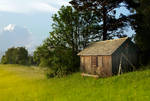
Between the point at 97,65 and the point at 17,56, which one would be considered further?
the point at 17,56

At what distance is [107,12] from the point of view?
2780 centimetres

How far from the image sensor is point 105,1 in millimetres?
25031

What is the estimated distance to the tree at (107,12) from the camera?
2608 centimetres

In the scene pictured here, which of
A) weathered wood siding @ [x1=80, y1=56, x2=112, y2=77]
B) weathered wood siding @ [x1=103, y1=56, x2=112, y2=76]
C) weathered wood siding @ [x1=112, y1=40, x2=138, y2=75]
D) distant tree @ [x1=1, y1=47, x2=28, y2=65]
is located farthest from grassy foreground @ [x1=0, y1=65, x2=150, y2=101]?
distant tree @ [x1=1, y1=47, x2=28, y2=65]

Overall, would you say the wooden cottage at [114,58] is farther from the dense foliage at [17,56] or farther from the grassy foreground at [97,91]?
the dense foliage at [17,56]

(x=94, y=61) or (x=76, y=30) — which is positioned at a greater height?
(x=76, y=30)

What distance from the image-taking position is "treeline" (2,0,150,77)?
26516 millimetres

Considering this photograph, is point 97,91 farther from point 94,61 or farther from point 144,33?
point 144,33

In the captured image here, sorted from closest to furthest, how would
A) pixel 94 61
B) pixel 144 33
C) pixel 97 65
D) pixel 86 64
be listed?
pixel 144 33 < pixel 97 65 < pixel 94 61 < pixel 86 64

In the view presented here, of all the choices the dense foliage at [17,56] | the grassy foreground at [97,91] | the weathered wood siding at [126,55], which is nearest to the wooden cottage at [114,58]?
the weathered wood siding at [126,55]

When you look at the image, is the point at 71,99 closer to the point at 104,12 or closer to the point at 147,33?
the point at 147,33

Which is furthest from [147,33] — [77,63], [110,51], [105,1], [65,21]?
[65,21]

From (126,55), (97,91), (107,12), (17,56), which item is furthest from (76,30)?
(17,56)

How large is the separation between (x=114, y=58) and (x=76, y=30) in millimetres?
13368
